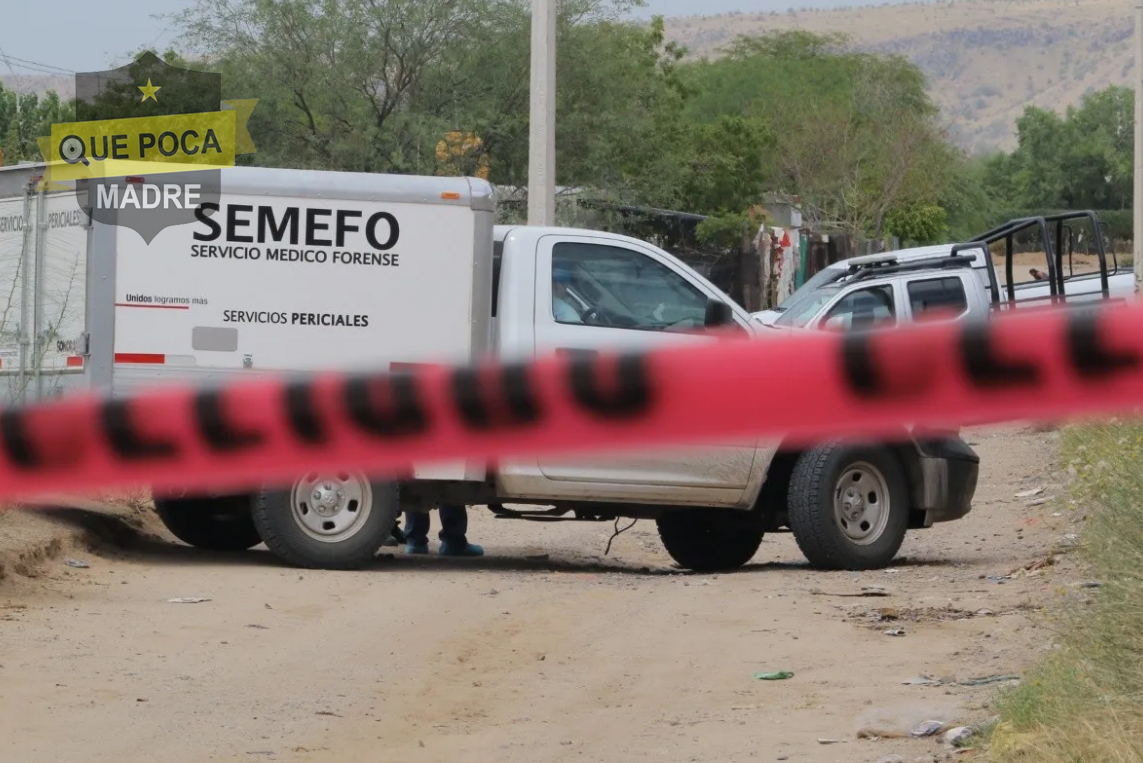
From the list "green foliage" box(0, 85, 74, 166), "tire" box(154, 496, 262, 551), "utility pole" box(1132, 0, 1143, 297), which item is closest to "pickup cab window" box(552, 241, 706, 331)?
"tire" box(154, 496, 262, 551)

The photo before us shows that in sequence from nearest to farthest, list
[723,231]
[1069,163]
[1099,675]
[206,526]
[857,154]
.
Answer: [1099,675]
[206,526]
[723,231]
[857,154]
[1069,163]

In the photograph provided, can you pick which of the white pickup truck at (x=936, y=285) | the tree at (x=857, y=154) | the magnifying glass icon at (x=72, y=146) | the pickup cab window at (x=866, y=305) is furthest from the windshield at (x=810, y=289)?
the tree at (x=857, y=154)

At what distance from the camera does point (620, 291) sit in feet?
31.7


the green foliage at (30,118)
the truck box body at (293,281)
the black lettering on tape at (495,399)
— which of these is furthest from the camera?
the green foliage at (30,118)

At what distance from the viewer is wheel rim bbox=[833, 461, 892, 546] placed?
→ 1003cm

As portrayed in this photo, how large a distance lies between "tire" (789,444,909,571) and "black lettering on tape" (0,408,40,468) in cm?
875

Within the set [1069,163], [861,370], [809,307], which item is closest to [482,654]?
[861,370]

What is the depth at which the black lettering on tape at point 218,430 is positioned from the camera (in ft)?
3.91

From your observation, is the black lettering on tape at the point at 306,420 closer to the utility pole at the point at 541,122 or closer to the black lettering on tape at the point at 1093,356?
the black lettering on tape at the point at 1093,356

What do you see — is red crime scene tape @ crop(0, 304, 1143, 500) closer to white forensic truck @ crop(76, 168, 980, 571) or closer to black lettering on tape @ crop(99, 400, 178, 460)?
black lettering on tape @ crop(99, 400, 178, 460)

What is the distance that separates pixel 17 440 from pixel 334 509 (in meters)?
8.39

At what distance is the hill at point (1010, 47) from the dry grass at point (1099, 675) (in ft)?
457

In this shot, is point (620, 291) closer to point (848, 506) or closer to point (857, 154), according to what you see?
point (848, 506)

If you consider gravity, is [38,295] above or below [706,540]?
above
